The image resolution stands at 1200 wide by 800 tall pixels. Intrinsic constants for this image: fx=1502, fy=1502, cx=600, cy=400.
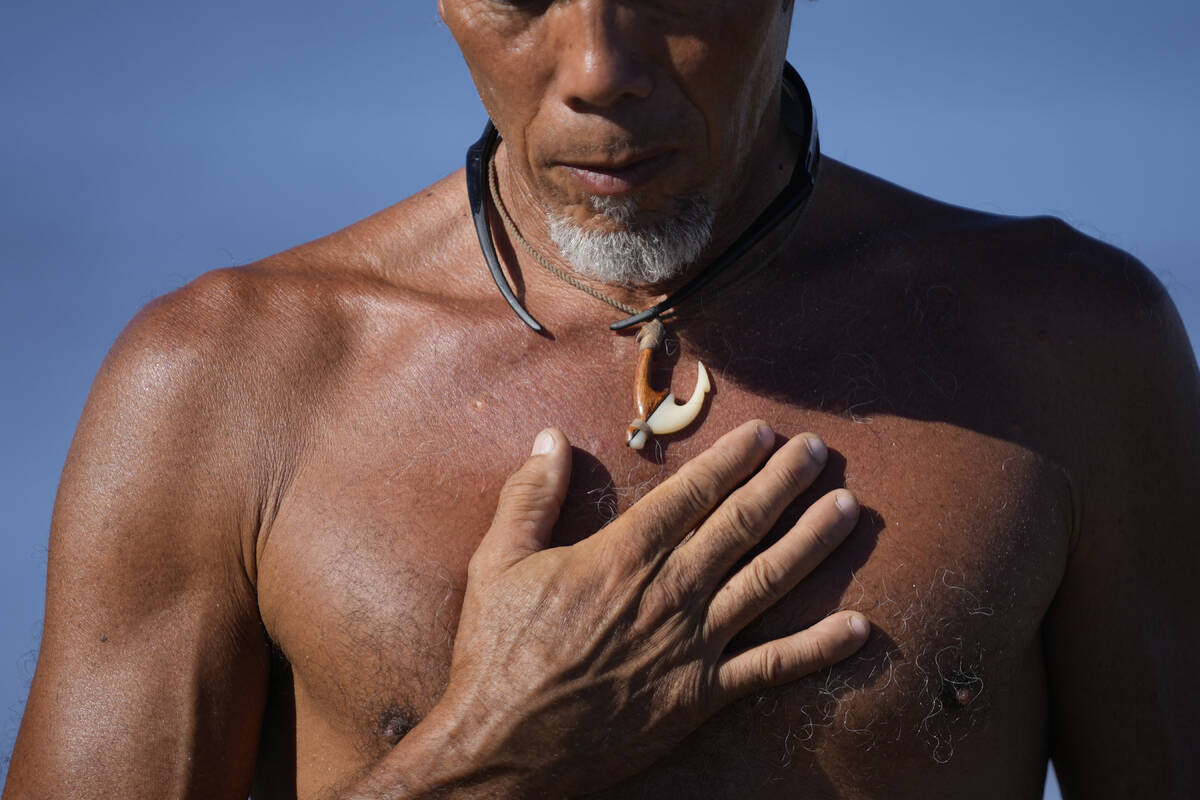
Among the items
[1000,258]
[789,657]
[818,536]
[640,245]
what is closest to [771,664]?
[789,657]

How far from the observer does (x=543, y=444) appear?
1.41 m

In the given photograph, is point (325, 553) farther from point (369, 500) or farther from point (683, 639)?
point (683, 639)

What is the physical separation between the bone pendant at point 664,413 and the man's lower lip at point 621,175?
0.64ft

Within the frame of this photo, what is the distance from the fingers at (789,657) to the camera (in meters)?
1.32

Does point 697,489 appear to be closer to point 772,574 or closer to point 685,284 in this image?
point 772,574

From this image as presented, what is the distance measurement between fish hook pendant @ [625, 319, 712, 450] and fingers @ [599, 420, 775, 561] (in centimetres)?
5

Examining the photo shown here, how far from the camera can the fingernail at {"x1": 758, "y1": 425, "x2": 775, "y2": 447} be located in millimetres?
1396

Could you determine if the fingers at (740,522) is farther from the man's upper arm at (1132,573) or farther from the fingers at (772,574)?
the man's upper arm at (1132,573)

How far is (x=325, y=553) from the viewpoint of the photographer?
140 cm

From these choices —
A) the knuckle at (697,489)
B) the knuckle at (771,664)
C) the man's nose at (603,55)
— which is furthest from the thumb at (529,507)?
the man's nose at (603,55)

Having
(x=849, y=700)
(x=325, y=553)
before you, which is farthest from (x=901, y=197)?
(x=325, y=553)

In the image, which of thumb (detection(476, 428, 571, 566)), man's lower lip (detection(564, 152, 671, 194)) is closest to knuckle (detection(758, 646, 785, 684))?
thumb (detection(476, 428, 571, 566))

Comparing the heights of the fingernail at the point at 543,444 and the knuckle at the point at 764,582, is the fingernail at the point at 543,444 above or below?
above

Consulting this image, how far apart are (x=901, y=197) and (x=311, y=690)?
2.70 ft
